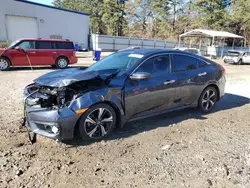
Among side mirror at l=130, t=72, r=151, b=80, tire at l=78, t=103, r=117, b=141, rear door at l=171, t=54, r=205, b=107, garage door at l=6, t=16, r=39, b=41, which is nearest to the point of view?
tire at l=78, t=103, r=117, b=141

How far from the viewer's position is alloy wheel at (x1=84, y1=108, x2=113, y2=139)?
3.93m

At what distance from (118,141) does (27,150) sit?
1.50 meters

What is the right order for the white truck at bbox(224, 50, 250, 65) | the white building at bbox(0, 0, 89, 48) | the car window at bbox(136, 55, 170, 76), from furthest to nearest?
the white building at bbox(0, 0, 89, 48)
the white truck at bbox(224, 50, 250, 65)
the car window at bbox(136, 55, 170, 76)

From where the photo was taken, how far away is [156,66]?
15.5 feet

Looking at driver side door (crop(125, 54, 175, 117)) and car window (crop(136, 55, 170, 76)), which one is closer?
driver side door (crop(125, 54, 175, 117))

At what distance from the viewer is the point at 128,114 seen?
434 centimetres

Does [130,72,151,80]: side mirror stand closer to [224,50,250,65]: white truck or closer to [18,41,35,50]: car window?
[18,41,35,50]: car window

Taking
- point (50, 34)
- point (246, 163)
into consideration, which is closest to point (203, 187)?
point (246, 163)

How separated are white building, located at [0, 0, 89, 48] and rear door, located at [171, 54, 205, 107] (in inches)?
975

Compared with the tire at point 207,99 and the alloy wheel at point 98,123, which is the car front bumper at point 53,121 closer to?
the alloy wheel at point 98,123

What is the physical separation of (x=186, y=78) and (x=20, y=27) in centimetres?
2559

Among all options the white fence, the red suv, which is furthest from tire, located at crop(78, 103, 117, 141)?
the white fence

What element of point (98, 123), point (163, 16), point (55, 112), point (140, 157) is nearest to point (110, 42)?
point (163, 16)

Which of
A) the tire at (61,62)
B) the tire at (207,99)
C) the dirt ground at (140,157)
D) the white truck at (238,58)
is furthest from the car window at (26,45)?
the white truck at (238,58)
